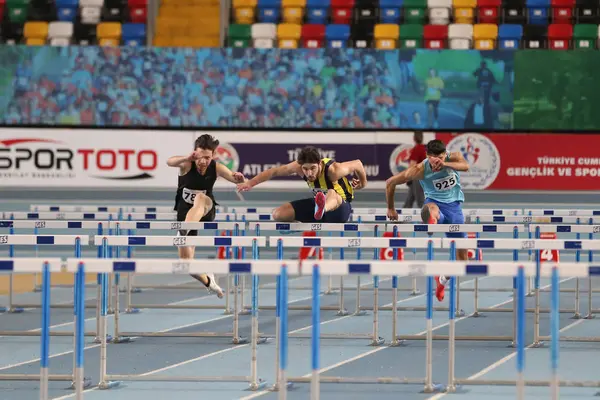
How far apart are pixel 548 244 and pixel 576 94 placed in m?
11.7

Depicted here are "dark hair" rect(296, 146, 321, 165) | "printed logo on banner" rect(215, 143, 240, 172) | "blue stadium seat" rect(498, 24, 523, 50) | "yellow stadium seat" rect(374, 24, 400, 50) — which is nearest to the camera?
"dark hair" rect(296, 146, 321, 165)

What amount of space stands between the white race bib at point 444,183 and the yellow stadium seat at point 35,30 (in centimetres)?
1156

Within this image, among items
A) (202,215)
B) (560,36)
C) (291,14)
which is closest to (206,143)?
(202,215)

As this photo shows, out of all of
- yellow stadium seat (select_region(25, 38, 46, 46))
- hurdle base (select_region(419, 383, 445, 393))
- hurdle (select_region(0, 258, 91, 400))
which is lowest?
hurdle base (select_region(419, 383, 445, 393))

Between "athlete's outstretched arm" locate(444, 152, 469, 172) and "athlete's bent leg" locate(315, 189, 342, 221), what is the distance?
4.16ft

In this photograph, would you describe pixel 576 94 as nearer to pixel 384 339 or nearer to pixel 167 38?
pixel 167 38

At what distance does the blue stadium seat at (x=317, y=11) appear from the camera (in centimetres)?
2161

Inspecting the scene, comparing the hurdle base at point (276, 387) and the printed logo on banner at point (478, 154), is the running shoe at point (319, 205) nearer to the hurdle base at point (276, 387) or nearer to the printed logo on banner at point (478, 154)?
the hurdle base at point (276, 387)

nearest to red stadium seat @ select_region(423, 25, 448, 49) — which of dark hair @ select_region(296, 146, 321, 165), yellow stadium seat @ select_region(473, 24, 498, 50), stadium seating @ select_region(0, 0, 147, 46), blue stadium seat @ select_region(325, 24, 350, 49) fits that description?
yellow stadium seat @ select_region(473, 24, 498, 50)

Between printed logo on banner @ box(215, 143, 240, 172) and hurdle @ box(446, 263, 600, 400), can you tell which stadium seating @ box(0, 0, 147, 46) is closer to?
printed logo on banner @ box(215, 143, 240, 172)

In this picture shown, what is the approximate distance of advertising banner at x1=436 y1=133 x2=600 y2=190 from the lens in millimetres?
18844

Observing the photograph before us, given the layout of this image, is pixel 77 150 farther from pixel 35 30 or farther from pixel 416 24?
pixel 416 24

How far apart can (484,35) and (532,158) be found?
3012 mm

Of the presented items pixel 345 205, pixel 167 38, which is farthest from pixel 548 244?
pixel 167 38
